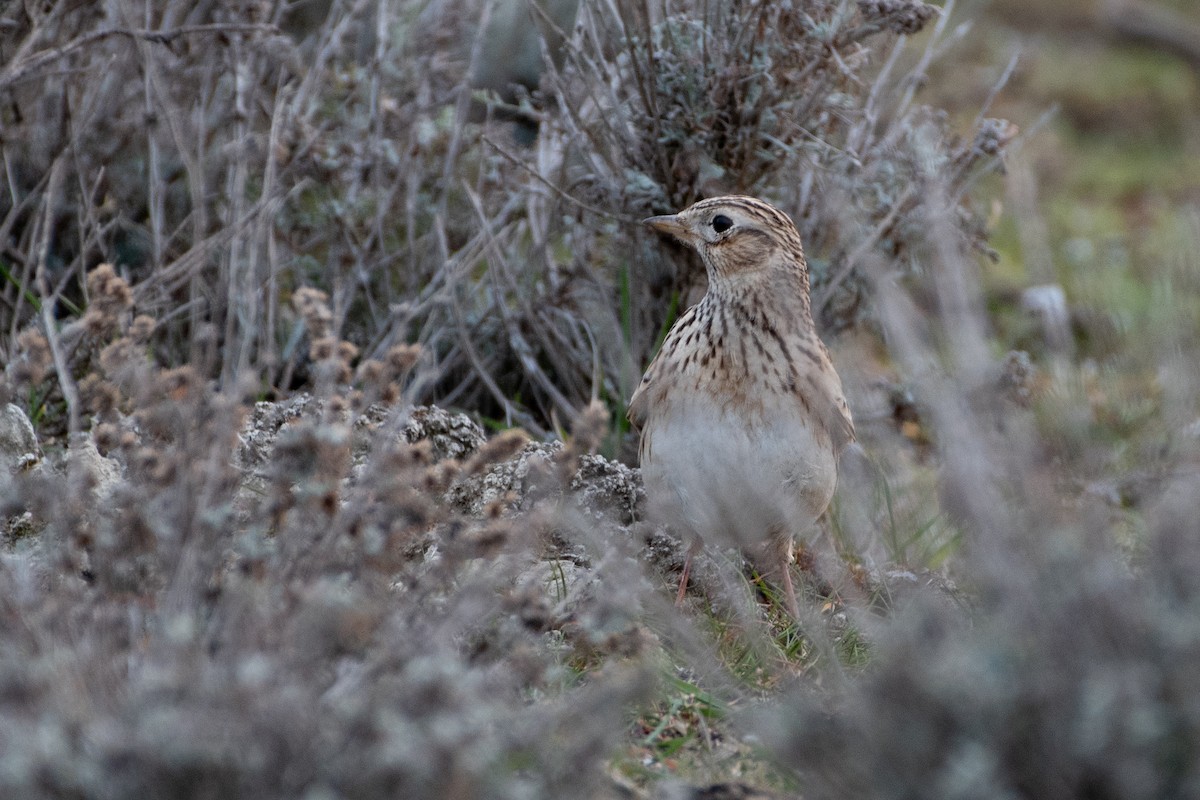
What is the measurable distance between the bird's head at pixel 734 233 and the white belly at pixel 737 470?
0.50 meters

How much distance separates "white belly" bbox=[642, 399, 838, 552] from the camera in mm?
4008

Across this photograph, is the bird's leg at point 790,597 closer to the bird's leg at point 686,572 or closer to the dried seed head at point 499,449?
the bird's leg at point 686,572

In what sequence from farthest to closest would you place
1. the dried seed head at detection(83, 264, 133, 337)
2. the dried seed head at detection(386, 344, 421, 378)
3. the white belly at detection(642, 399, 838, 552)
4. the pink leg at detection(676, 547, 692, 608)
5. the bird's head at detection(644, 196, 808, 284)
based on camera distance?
the bird's head at detection(644, 196, 808, 284)
the pink leg at detection(676, 547, 692, 608)
the white belly at detection(642, 399, 838, 552)
the dried seed head at detection(83, 264, 133, 337)
the dried seed head at detection(386, 344, 421, 378)

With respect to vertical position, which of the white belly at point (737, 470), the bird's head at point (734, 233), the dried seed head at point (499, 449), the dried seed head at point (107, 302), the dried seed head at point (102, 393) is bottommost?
the white belly at point (737, 470)

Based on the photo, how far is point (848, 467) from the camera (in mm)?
4691

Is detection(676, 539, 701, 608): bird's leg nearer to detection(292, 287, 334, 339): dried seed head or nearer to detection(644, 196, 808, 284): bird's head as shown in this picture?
detection(644, 196, 808, 284): bird's head

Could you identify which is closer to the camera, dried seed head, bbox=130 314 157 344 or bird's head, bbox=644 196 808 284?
dried seed head, bbox=130 314 157 344

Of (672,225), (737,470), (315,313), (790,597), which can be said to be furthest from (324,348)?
(790,597)

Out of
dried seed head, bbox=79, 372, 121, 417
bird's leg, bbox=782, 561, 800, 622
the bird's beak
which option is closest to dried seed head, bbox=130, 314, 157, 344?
dried seed head, bbox=79, 372, 121, 417

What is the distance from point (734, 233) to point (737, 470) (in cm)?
76

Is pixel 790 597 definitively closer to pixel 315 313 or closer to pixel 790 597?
pixel 790 597

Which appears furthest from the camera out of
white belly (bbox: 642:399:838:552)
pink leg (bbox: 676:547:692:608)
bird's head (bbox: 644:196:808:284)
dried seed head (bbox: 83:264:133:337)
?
bird's head (bbox: 644:196:808:284)

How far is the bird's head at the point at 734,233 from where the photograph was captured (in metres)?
4.29

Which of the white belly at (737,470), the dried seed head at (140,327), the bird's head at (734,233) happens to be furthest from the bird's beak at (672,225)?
the dried seed head at (140,327)
